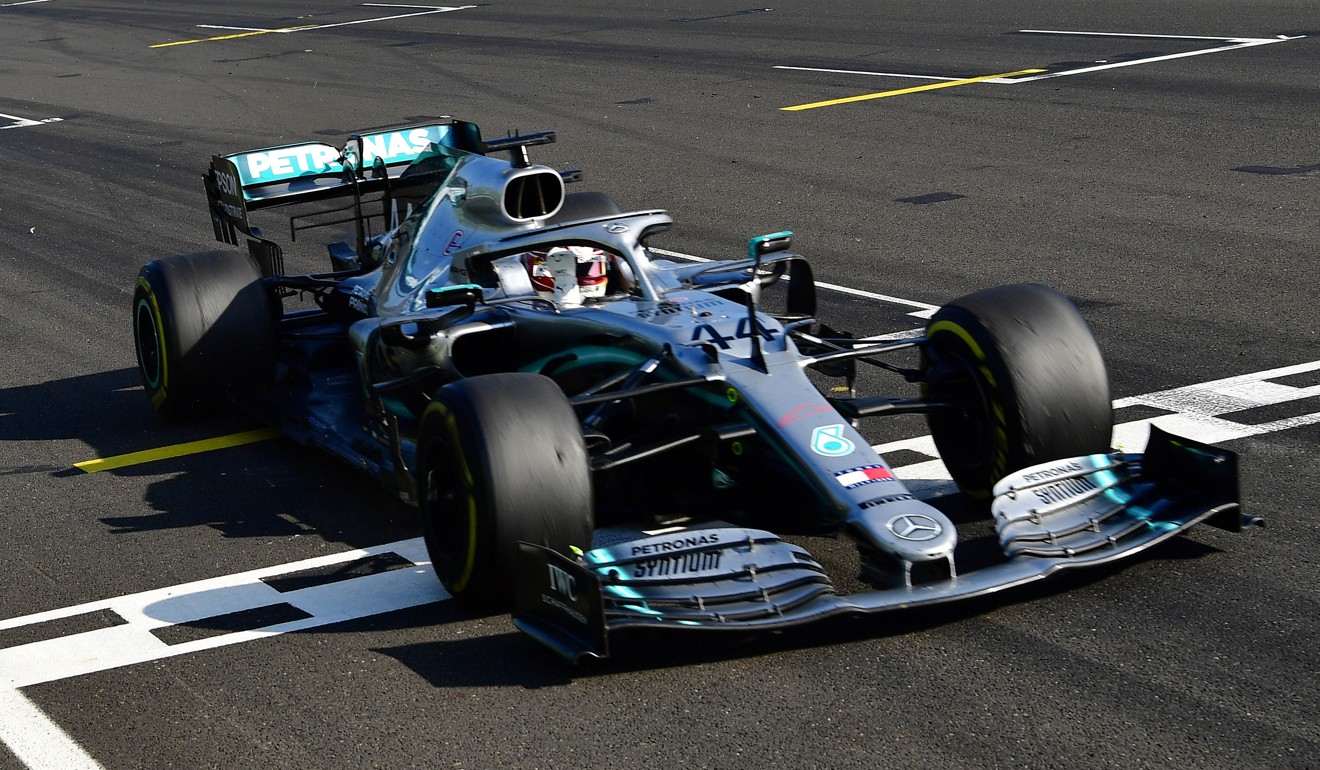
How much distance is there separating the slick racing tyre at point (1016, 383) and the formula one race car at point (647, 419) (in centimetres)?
1

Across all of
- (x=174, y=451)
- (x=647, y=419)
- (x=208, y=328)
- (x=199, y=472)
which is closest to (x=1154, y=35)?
(x=208, y=328)

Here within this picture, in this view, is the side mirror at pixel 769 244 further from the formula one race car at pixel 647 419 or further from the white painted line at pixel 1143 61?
the white painted line at pixel 1143 61

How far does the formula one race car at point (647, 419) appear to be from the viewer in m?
5.86

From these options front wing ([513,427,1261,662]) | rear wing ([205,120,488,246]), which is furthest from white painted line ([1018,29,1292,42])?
front wing ([513,427,1261,662])

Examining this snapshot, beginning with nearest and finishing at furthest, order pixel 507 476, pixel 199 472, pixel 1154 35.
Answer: pixel 507 476 → pixel 199 472 → pixel 1154 35

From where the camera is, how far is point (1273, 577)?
618 cm

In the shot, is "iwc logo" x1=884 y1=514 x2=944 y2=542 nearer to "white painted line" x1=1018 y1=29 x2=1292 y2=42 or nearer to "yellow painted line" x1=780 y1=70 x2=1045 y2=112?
"yellow painted line" x1=780 y1=70 x2=1045 y2=112

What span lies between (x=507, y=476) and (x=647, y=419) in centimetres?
127

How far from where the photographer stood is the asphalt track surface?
17.7ft

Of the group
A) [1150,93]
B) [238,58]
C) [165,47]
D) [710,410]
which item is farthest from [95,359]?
[165,47]

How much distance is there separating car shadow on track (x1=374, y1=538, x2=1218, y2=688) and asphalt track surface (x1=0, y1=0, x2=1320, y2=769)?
0.06ft

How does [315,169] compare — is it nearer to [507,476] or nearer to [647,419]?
[647,419]

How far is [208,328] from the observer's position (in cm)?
921

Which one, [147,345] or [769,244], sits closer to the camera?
[769,244]
